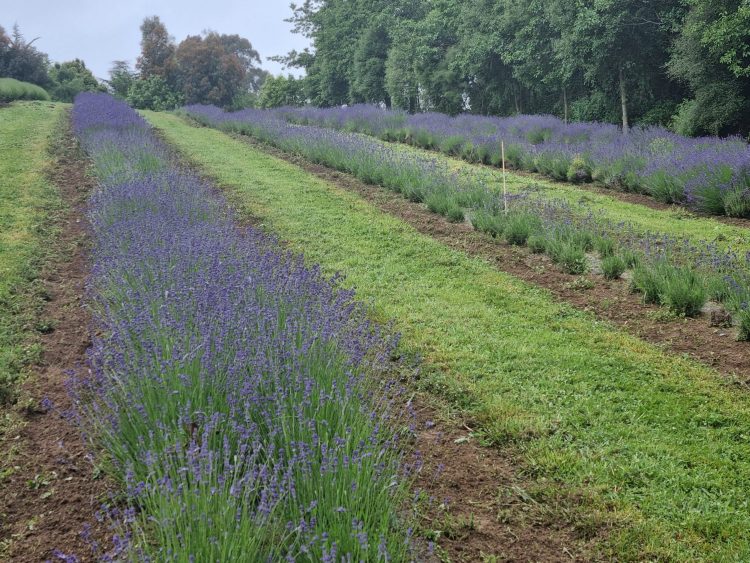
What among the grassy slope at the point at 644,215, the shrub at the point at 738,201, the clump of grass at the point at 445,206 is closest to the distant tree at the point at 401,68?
the grassy slope at the point at 644,215

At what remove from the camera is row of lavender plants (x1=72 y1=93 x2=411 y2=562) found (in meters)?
2.18

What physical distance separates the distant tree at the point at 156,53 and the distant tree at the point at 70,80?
297 centimetres

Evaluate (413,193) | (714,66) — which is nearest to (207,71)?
(714,66)

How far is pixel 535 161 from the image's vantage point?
39.6ft

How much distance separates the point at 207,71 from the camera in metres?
36.9

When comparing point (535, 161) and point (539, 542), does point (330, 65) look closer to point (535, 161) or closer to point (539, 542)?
point (535, 161)

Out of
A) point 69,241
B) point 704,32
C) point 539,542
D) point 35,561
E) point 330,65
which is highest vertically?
point 330,65

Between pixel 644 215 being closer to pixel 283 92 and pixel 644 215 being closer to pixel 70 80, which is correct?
pixel 283 92

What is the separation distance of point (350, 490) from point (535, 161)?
10694mm

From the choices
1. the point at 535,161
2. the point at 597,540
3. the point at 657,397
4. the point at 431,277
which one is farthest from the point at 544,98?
the point at 597,540

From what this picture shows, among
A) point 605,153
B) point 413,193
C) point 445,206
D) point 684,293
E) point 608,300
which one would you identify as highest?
point 605,153

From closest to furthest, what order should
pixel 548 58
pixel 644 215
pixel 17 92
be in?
pixel 644 215 < pixel 548 58 < pixel 17 92

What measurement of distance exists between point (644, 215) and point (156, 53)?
37.3m

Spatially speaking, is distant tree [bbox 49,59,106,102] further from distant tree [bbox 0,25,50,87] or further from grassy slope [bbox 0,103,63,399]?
grassy slope [bbox 0,103,63,399]
